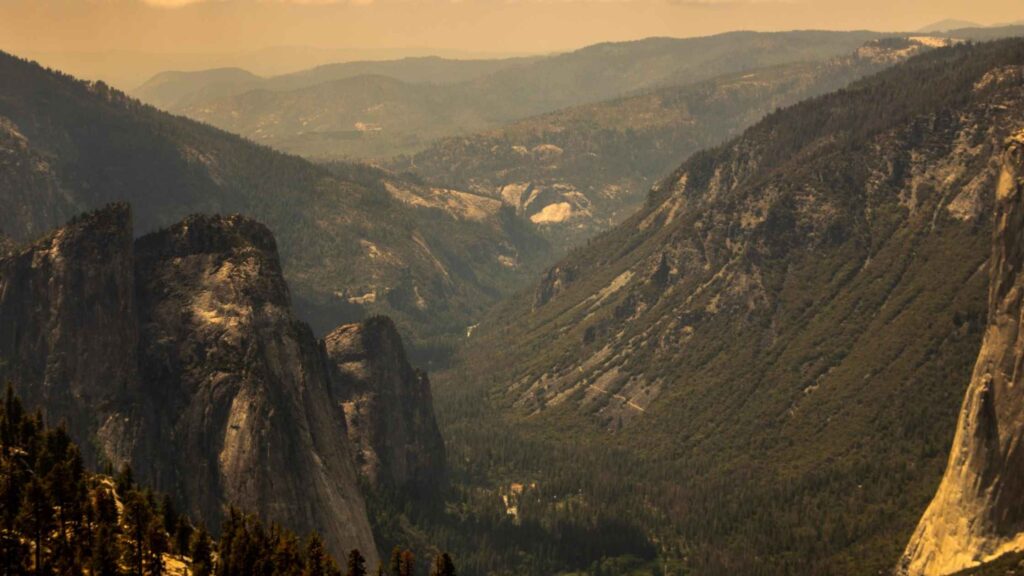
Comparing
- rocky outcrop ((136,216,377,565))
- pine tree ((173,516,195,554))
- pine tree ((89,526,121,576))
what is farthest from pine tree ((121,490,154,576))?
rocky outcrop ((136,216,377,565))

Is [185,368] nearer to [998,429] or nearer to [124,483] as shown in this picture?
[124,483]

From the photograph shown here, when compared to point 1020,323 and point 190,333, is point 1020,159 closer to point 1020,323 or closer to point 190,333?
point 1020,323

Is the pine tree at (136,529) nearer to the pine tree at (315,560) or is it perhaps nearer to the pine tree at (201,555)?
the pine tree at (201,555)

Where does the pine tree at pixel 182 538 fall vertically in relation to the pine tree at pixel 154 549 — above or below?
below

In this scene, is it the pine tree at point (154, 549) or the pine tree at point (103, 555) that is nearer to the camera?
the pine tree at point (103, 555)

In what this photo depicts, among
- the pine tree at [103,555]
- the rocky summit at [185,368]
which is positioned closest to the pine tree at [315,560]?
the pine tree at [103,555]

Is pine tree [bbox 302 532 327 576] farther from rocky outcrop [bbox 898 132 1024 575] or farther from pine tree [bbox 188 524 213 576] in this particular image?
rocky outcrop [bbox 898 132 1024 575]
